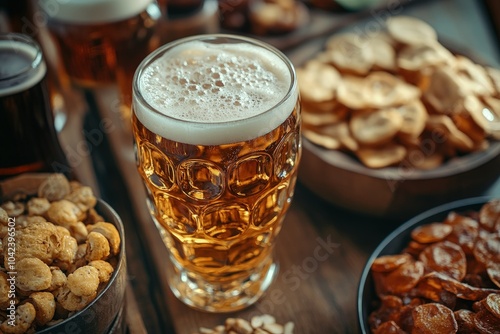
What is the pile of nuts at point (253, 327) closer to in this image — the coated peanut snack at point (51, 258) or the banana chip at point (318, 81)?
the coated peanut snack at point (51, 258)

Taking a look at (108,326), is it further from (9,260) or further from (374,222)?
(374,222)

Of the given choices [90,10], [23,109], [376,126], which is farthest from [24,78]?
[376,126]

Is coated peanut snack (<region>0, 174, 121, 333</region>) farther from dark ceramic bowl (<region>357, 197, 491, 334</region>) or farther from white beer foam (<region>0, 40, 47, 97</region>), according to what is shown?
dark ceramic bowl (<region>357, 197, 491, 334</region>)

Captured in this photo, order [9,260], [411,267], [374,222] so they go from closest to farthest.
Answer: [9,260], [411,267], [374,222]

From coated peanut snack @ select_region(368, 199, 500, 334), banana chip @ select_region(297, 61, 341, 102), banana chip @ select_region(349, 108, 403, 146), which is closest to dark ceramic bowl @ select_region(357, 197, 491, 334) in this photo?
coated peanut snack @ select_region(368, 199, 500, 334)

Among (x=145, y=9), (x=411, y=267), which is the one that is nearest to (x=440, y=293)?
(x=411, y=267)

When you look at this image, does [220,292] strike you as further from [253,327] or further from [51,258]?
[51,258]

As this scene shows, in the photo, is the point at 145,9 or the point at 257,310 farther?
the point at 145,9

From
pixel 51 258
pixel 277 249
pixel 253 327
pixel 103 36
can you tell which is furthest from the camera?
pixel 103 36
